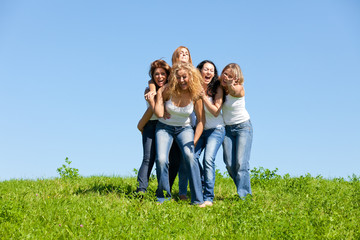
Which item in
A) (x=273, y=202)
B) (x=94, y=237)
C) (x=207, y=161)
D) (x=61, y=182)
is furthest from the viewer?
(x=61, y=182)

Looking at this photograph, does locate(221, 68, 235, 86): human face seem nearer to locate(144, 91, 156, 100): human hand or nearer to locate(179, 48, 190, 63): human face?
locate(179, 48, 190, 63): human face

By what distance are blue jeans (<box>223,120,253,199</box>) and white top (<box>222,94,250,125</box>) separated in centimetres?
10

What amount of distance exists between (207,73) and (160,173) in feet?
7.02

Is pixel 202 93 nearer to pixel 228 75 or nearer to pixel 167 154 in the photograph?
pixel 228 75

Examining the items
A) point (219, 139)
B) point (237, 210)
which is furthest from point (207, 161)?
point (237, 210)

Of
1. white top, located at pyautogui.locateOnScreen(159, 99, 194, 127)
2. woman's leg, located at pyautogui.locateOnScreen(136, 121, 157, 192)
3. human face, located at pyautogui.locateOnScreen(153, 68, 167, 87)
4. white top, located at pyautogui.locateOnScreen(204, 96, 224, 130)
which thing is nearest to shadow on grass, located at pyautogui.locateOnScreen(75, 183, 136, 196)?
woman's leg, located at pyautogui.locateOnScreen(136, 121, 157, 192)

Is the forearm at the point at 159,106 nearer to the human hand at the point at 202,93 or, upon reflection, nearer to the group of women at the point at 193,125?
the group of women at the point at 193,125

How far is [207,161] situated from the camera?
7.40 m

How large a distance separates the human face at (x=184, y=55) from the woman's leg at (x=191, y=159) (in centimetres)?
133

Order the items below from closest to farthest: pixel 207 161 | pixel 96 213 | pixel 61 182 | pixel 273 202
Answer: pixel 96 213
pixel 207 161
pixel 273 202
pixel 61 182

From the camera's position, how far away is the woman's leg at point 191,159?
729 centimetres

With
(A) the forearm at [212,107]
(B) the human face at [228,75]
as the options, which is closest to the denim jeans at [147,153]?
(A) the forearm at [212,107]

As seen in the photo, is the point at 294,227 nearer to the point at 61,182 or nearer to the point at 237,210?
the point at 237,210

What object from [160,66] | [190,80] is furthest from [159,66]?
[190,80]
